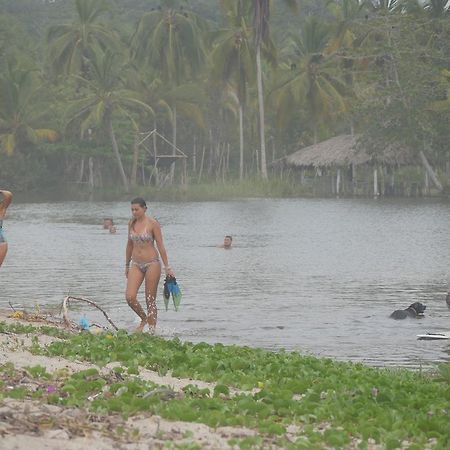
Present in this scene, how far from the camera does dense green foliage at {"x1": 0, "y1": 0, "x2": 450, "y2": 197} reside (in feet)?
181

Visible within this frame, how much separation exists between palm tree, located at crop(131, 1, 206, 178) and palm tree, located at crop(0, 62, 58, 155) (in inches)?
228

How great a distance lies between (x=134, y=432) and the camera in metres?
7.53

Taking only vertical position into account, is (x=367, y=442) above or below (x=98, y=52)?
below

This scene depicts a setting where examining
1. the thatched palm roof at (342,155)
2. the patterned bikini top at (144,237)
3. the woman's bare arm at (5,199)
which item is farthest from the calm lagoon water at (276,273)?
the thatched palm roof at (342,155)

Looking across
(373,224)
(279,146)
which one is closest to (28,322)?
(373,224)

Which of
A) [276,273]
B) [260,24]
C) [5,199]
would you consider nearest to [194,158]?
[260,24]

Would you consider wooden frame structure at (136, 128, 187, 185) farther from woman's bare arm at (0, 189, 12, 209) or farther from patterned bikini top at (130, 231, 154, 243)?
patterned bikini top at (130, 231, 154, 243)

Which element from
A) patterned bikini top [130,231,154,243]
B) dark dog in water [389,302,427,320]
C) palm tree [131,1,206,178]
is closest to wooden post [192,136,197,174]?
palm tree [131,1,206,178]

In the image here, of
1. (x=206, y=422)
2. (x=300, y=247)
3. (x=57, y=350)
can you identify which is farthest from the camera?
(x=300, y=247)

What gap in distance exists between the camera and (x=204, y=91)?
6906cm

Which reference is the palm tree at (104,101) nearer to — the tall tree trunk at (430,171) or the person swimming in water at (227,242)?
the tall tree trunk at (430,171)

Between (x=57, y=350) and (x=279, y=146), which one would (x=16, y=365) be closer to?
(x=57, y=350)

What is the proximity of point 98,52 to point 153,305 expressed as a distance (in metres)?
51.8

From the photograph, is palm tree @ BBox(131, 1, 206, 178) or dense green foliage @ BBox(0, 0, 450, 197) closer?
dense green foliage @ BBox(0, 0, 450, 197)
